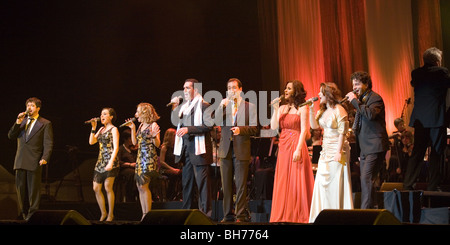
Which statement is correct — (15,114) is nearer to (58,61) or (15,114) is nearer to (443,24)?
(58,61)

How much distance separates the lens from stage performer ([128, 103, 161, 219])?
6.84 meters

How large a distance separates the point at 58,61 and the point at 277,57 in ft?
15.5

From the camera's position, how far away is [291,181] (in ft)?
20.3

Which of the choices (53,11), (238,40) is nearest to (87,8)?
(53,11)

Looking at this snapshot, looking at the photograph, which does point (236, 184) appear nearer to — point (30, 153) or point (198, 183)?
point (198, 183)

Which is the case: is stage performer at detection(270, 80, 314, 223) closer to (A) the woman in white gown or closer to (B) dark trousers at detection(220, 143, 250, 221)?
(A) the woman in white gown

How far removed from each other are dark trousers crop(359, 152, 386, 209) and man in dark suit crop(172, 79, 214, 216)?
5.81 feet

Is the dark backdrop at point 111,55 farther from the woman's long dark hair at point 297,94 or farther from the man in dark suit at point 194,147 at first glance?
the woman's long dark hair at point 297,94

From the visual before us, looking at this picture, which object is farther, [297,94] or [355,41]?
[355,41]

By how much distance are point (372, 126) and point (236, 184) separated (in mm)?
1650

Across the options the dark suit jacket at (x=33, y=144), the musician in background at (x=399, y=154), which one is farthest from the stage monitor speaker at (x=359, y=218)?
the musician in background at (x=399, y=154)

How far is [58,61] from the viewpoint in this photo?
10.3 m

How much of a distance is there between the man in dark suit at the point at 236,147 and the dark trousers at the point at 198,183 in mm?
193

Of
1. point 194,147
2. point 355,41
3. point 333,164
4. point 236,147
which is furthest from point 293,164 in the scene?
point 355,41
